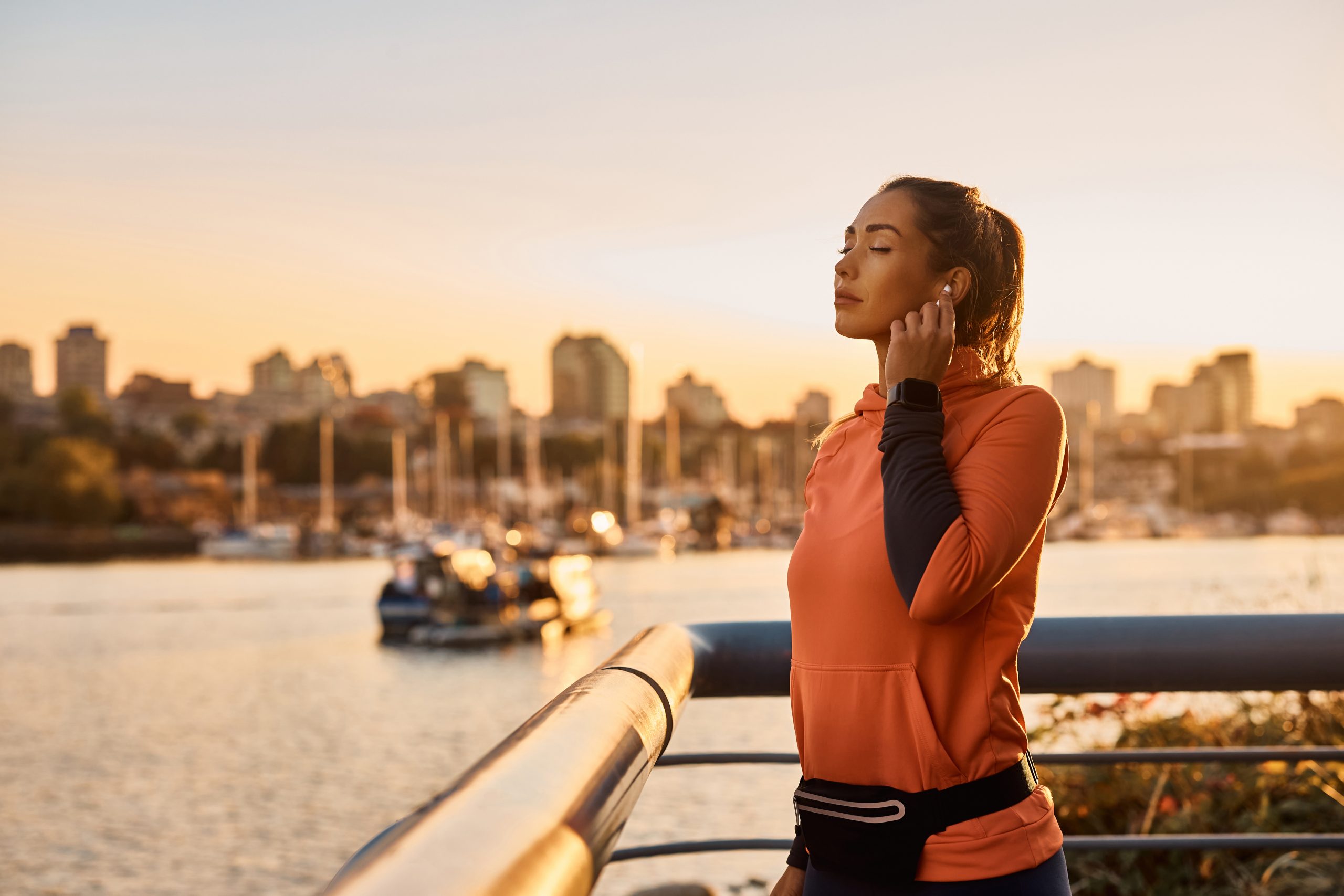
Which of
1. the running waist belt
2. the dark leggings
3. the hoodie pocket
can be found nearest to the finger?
the hoodie pocket

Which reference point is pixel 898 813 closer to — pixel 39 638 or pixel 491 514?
pixel 39 638

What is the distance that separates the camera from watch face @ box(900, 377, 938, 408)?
1.49 meters

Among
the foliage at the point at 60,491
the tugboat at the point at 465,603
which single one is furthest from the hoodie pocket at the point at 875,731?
the foliage at the point at 60,491

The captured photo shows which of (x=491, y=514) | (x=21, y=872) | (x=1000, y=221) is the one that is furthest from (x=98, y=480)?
(x=1000, y=221)

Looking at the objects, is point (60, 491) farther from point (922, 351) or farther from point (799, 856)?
point (922, 351)

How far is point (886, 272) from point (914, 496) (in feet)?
1.06

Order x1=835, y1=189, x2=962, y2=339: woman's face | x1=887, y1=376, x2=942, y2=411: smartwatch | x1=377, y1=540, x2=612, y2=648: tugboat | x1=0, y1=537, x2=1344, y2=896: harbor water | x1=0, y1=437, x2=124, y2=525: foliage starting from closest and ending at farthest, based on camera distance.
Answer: x1=887, y1=376, x2=942, y2=411: smartwatch → x1=835, y1=189, x2=962, y2=339: woman's face → x1=0, y1=537, x2=1344, y2=896: harbor water → x1=377, y1=540, x2=612, y2=648: tugboat → x1=0, y1=437, x2=124, y2=525: foliage

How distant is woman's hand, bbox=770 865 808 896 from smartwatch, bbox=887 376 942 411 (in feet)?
1.92

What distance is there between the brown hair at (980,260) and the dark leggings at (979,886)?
0.57 m

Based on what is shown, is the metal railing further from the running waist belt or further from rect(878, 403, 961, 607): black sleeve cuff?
rect(878, 403, 961, 607): black sleeve cuff

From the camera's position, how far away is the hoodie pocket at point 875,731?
1425mm

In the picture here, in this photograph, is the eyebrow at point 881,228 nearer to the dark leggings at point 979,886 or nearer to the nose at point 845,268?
the nose at point 845,268

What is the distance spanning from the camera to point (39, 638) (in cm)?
4241

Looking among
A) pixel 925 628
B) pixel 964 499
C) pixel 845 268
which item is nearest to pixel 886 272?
pixel 845 268
